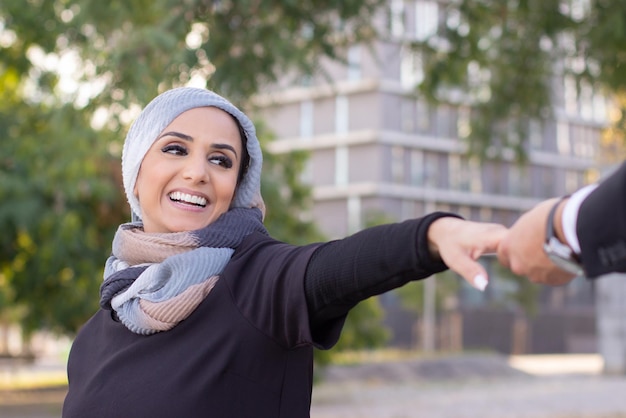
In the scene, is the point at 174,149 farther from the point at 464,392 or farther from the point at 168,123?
the point at 464,392

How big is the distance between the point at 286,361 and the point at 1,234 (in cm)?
1219

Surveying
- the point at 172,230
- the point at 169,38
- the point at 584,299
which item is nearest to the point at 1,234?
the point at 169,38

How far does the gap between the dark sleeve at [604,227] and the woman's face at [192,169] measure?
999 millimetres

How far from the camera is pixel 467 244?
1.56m

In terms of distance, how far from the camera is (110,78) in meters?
6.46

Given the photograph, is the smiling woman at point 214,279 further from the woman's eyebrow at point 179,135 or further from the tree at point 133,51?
the tree at point 133,51

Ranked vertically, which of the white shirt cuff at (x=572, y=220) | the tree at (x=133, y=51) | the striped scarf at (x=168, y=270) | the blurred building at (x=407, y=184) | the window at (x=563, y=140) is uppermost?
the window at (x=563, y=140)

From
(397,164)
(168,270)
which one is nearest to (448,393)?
(168,270)

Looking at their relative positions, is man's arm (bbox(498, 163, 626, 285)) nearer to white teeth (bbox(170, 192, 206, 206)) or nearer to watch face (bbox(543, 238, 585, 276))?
watch face (bbox(543, 238, 585, 276))

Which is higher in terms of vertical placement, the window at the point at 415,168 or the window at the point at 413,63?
the window at the point at 415,168

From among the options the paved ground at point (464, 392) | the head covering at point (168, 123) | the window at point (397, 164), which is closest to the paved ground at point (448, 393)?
the paved ground at point (464, 392)

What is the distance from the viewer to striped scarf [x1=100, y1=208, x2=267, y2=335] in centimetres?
208

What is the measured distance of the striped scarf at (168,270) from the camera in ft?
6.82

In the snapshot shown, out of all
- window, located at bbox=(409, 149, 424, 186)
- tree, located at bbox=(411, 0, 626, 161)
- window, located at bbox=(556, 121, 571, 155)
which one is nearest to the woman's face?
tree, located at bbox=(411, 0, 626, 161)
